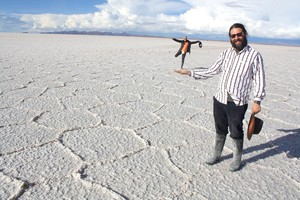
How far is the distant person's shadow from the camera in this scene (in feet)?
8.89

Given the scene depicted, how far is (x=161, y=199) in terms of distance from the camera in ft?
6.36

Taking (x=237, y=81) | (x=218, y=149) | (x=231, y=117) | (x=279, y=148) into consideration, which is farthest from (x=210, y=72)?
(x=279, y=148)

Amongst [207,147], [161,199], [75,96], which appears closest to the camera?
[161,199]

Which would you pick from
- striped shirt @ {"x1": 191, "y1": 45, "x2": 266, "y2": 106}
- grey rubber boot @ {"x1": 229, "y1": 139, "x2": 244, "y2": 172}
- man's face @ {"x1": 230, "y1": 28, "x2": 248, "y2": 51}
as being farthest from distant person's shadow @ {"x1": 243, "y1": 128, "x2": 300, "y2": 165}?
man's face @ {"x1": 230, "y1": 28, "x2": 248, "y2": 51}

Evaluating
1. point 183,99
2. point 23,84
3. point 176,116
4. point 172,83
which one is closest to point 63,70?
point 23,84

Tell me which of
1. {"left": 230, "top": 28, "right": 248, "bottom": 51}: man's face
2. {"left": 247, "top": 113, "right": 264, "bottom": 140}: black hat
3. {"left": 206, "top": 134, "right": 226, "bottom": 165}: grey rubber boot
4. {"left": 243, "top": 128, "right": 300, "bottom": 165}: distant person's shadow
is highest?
{"left": 230, "top": 28, "right": 248, "bottom": 51}: man's face

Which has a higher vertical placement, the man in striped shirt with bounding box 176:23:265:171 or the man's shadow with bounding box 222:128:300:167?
the man in striped shirt with bounding box 176:23:265:171

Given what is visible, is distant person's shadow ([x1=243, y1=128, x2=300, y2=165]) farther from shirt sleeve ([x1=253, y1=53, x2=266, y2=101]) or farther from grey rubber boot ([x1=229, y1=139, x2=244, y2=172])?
shirt sleeve ([x1=253, y1=53, x2=266, y2=101])

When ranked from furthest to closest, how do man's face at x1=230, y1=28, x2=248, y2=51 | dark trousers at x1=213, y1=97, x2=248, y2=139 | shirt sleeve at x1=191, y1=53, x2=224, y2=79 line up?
shirt sleeve at x1=191, y1=53, x2=224, y2=79, dark trousers at x1=213, y1=97, x2=248, y2=139, man's face at x1=230, y1=28, x2=248, y2=51

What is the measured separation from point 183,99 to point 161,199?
2.74 metres

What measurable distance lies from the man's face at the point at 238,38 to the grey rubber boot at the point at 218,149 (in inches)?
27.9

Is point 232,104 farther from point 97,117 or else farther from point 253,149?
point 97,117

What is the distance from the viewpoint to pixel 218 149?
2.42 m

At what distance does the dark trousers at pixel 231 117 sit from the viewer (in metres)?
2.13
